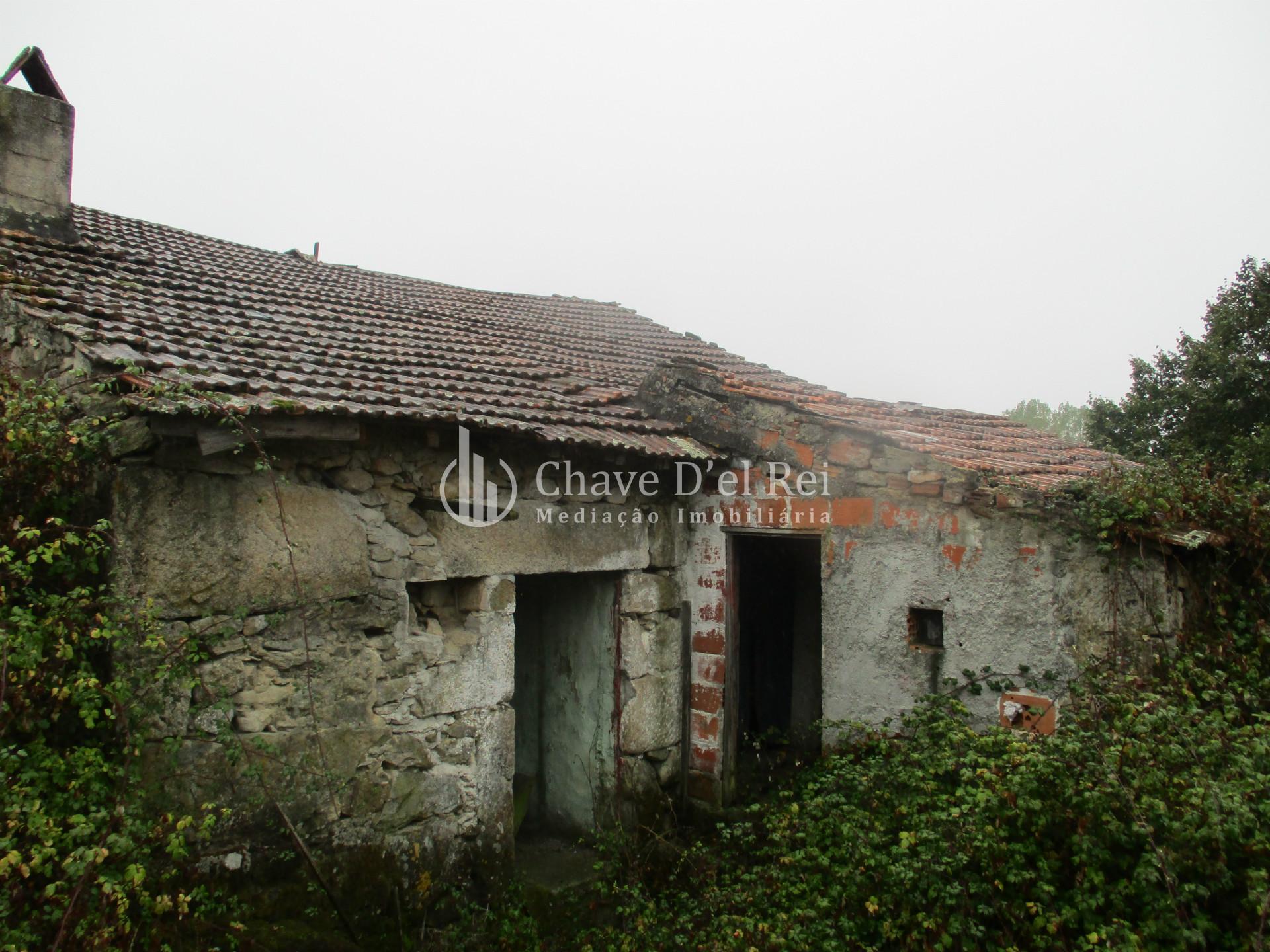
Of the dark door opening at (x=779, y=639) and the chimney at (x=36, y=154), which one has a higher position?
the chimney at (x=36, y=154)

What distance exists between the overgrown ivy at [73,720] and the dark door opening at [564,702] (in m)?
2.81

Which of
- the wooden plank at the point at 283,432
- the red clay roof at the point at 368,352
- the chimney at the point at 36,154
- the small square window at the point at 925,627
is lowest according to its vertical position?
the small square window at the point at 925,627

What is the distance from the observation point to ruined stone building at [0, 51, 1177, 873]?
390cm

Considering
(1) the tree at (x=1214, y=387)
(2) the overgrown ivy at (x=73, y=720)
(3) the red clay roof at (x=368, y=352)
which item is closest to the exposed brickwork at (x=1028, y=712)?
(3) the red clay roof at (x=368, y=352)

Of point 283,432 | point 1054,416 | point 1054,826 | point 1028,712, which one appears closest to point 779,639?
point 1028,712

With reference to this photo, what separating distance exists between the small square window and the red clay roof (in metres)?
1.00

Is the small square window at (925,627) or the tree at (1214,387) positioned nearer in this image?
the small square window at (925,627)

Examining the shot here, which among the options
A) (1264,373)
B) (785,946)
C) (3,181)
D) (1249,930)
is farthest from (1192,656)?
(1264,373)

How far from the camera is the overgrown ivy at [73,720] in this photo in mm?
2938

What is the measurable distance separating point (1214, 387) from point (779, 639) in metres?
8.77

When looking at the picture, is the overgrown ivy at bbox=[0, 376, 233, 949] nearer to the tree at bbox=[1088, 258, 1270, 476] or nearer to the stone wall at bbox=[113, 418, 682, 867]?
the stone wall at bbox=[113, 418, 682, 867]

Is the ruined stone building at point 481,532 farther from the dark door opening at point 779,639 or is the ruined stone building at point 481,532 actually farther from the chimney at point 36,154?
the dark door opening at point 779,639

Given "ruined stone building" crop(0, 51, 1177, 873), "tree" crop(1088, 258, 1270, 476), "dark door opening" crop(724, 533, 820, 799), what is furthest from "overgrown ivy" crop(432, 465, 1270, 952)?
"tree" crop(1088, 258, 1270, 476)

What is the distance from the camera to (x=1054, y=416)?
1248 inches
